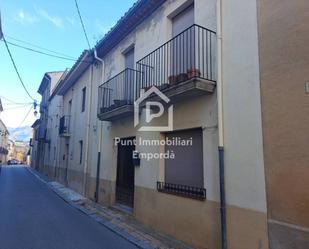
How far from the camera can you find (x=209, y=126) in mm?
5066

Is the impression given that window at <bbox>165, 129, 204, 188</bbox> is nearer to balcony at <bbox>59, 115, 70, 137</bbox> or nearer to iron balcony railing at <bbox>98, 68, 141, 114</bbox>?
iron balcony railing at <bbox>98, 68, 141, 114</bbox>

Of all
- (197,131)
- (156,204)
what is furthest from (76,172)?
(197,131)

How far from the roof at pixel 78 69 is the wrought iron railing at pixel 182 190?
7.24m

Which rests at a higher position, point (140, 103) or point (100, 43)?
point (100, 43)

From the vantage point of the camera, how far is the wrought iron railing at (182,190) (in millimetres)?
5120

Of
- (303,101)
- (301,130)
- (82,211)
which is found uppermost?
(303,101)

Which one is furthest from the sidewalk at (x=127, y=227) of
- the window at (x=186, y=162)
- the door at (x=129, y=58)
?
the door at (x=129, y=58)

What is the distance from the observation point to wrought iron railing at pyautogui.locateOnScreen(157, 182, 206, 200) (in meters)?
5.12

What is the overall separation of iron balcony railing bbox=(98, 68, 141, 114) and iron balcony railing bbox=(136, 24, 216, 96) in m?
0.47

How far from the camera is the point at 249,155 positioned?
414cm

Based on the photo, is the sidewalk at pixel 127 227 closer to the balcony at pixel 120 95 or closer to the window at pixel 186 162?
the window at pixel 186 162

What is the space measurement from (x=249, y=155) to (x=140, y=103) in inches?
132

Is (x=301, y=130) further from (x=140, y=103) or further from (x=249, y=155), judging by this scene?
(x=140, y=103)

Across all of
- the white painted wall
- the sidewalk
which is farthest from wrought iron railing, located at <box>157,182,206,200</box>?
the sidewalk
